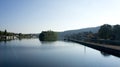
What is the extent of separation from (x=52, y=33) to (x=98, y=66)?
11197cm

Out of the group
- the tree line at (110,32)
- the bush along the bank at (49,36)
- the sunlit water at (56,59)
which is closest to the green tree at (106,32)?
the tree line at (110,32)

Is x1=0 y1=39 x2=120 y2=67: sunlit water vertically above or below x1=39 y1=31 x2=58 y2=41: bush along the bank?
below

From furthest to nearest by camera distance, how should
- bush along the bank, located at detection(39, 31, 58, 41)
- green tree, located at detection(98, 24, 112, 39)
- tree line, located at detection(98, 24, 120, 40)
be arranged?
bush along the bank, located at detection(39, 31, 58, 41), green tree, located at detection(98, 24, 112, 39), tree line, located at detection(98, 24, 120, 40)

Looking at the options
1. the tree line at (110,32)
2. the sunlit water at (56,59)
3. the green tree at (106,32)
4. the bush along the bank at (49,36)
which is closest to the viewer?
the sunlit water at (56,59)

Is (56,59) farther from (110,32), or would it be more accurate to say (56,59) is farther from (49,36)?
(49,36)

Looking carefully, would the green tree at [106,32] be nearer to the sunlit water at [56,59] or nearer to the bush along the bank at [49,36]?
the sunlit water at [56,59]

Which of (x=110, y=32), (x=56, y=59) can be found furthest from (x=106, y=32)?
(x=56, y=59)

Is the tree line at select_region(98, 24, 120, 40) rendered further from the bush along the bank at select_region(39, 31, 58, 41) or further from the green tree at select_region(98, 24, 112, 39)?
the bush along the bank at select_region(39, 31, 58, 41)

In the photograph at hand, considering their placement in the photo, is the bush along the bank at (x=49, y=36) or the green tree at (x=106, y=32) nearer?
the green tree at (x=106, y=32)

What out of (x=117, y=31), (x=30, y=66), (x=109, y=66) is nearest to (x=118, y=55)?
(x=109, y=66)

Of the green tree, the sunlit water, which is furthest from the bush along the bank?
the sunlit water

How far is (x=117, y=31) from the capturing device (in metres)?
65.8

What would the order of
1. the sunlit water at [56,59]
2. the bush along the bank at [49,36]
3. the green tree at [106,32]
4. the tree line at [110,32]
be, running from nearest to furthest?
the sunlit water at [56,59] → the tree line at [110,32] → the green tree at [106,32] → the bush along the bank at [49,36]

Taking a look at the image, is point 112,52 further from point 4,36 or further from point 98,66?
point 4,36
